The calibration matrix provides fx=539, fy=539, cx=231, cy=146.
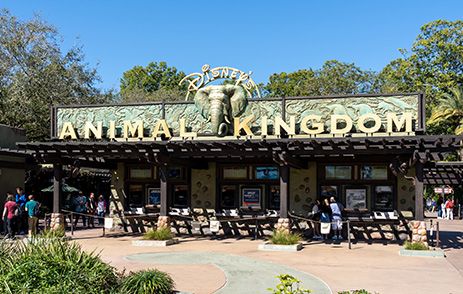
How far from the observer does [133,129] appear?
776 inches

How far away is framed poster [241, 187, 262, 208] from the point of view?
784 inches

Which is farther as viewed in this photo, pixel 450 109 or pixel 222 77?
pixel 450 109

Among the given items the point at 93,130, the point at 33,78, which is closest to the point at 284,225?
the point at 93,130

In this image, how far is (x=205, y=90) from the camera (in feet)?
64.6

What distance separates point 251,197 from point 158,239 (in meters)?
4.50

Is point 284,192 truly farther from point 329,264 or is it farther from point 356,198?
point 329,264

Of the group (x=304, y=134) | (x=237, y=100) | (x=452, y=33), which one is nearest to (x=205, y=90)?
(x=237, y=100)

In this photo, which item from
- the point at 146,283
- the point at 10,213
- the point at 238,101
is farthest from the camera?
the point at 238,101

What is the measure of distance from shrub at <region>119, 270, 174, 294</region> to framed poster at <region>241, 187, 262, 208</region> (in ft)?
37.3

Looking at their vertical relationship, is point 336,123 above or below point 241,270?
above

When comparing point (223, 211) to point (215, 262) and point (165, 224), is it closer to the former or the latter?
A: point (165, 224)

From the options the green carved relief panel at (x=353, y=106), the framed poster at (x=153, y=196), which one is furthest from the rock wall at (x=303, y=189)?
the framed poster at (x=153, y=196)

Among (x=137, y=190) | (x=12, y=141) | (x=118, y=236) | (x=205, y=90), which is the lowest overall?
(x=118, y=236)

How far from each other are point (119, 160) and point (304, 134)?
7455 millimetres
